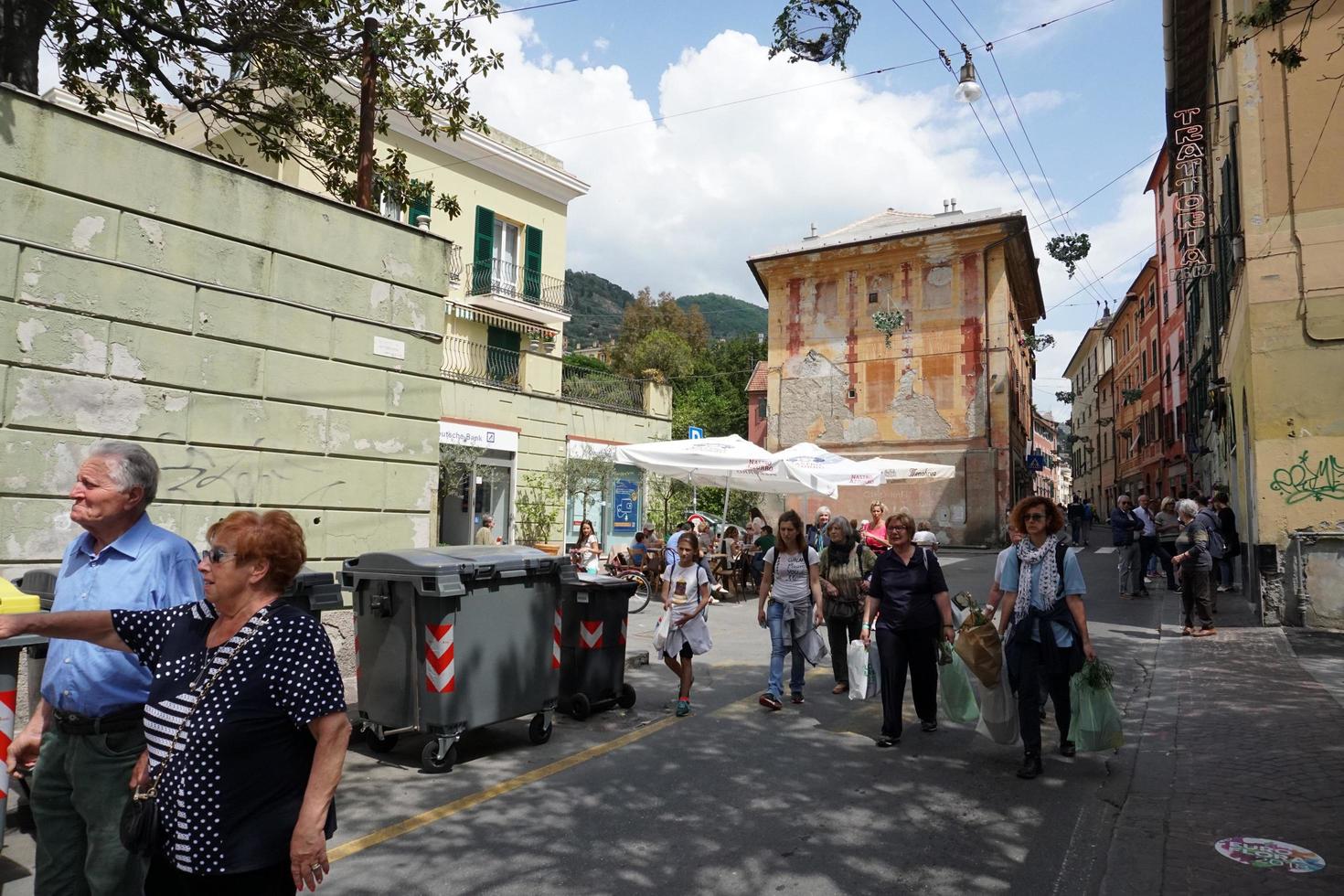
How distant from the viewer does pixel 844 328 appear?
32750 mm

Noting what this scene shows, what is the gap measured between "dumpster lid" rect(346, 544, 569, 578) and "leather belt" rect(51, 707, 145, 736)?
8.74 feet

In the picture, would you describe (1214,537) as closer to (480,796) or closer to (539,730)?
(539,730)

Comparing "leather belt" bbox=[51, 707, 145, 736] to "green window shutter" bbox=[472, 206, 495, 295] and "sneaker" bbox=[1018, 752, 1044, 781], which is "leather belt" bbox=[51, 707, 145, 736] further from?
"green window shutter" bbox=[472, 206, 495, 295]

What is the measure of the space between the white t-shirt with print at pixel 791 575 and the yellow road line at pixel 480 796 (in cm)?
146

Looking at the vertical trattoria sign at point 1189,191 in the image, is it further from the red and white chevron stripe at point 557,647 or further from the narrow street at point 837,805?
the red and white chevron stripe at point 557,647

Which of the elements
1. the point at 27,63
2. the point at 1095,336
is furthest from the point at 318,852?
the point at 1095,336

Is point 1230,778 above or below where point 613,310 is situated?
below

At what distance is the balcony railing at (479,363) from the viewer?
21766 millimetres

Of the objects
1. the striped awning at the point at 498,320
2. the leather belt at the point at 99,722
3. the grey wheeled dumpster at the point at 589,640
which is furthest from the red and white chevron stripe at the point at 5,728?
the striped awning at the point at 498,320

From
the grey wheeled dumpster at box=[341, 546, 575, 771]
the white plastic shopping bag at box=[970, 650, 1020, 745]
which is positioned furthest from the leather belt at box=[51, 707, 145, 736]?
the white plastic shopping bag at box=[970, 650, 1020, 745]

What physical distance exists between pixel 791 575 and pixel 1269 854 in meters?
3.87

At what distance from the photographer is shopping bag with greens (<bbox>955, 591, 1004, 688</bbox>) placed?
218 inches

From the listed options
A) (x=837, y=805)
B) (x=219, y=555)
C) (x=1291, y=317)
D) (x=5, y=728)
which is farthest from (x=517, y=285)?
(x=219, y=555)

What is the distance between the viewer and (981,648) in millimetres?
5543
